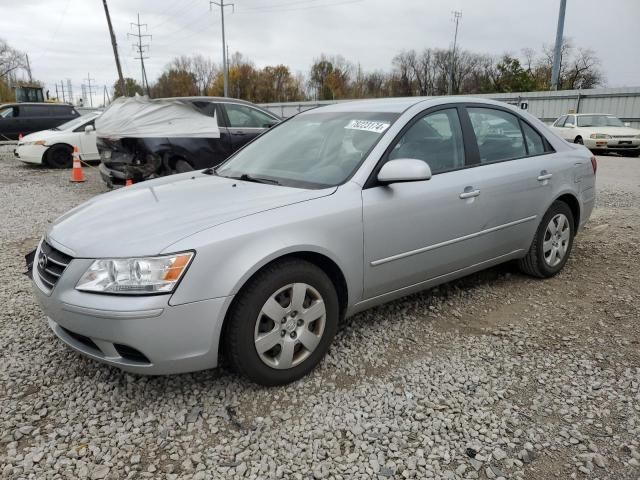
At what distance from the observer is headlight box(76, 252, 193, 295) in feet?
7.63

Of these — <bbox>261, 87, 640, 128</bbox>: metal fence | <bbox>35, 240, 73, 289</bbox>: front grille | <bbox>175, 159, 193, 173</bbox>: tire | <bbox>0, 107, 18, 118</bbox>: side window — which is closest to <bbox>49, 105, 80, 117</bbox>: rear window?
<bbox>0, 107, 18, 118</bbox>: side window

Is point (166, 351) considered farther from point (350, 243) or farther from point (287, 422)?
point (350, 243)

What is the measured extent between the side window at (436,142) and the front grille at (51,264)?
199cm

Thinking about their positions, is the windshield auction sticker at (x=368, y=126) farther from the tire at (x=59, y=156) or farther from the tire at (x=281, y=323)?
the tire at (x=59, y=156)

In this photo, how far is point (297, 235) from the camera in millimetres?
2654

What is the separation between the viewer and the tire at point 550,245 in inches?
165

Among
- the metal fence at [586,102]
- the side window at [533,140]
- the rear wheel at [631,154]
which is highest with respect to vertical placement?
the metal fence at [586,102]

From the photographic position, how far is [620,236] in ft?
18.9

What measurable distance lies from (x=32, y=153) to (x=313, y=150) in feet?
37.8

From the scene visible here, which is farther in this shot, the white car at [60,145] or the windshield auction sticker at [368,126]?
the white car at [60,145]

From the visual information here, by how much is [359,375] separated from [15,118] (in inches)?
720

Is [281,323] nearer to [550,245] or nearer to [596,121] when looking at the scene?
[550,245]

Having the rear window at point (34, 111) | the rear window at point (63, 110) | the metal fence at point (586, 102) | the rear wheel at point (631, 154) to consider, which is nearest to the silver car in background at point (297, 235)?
the rear window at point (63, 110)

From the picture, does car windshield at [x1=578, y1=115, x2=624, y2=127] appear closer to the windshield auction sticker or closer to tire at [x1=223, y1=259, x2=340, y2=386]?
the windshield auction sticker
